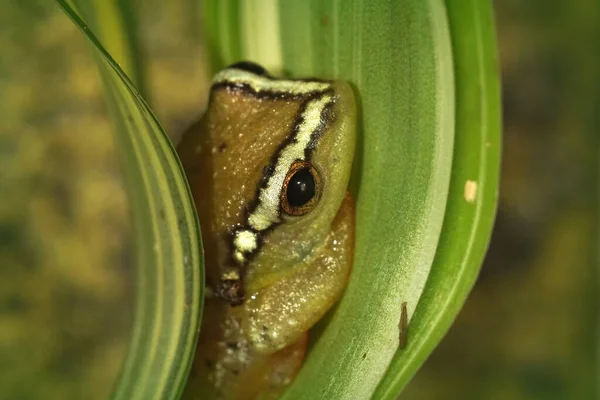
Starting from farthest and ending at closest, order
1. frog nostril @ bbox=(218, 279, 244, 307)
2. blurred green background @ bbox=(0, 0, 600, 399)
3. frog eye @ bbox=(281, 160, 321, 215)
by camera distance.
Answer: blurred green background @ bbox=(0, 0, 600, 399)
frog nostril @ bbox=(218, 279, 244, 307)
frog eye @ bbox=(281, 160, 321, 215)

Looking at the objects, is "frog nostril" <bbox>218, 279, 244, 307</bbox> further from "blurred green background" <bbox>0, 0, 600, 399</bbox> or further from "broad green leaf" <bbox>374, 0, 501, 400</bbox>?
"blurred green background" <bbox>0, 0, 600, 399</bbox>

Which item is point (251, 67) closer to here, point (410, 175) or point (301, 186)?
point (301, 186)

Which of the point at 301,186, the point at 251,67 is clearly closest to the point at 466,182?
the point at 301,186

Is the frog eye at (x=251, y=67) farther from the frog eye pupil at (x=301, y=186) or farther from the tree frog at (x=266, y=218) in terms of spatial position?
the frog eye pupil at (x=301, y=186)

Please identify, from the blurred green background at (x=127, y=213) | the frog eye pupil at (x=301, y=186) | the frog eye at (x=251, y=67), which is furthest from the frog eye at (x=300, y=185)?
the blurred green background at (x=127, y=213)

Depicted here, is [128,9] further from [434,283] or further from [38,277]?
[38,277]

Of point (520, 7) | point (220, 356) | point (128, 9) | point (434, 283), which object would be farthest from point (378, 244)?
point (520, 7)

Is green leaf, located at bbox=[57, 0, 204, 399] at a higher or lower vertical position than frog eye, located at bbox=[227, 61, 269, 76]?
lower

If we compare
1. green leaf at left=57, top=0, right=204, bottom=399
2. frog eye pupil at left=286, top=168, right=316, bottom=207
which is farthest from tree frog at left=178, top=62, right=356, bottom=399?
green leaf at left=57, top=0, right=204, bottom=399
